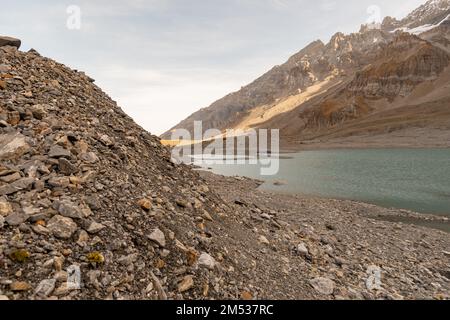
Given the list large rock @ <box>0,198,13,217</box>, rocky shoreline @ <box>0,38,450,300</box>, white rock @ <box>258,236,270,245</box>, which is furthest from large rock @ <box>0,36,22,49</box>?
white rock @ <box>258,236,270,245</box>

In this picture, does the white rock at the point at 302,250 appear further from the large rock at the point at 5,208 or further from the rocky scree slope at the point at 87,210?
the large rock at the point at 5,208

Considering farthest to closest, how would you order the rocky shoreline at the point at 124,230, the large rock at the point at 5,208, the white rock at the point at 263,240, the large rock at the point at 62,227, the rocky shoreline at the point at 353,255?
the white rock at the point at 263,240, the rocky shoreline at the point at 353,255, the large rock at the point at 62,227, the large rock at the point at 5,208, the rocky shoreline at the point at 124,230

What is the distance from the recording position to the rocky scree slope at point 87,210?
22.4ft

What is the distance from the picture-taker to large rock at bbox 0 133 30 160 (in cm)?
874

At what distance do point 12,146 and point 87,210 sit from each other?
10.3ft

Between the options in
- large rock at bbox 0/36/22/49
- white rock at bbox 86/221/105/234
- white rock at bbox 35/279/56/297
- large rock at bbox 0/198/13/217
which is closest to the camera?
white rock at bbox 35/279/56/297

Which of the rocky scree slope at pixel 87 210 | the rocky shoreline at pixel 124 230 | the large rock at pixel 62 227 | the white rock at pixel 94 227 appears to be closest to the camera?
the rocky scree slope at pixel 87 210

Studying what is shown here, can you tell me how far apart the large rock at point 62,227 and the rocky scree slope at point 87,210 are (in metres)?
0.02

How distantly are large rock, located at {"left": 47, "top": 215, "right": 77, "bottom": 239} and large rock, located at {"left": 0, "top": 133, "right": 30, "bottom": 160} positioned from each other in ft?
8.88

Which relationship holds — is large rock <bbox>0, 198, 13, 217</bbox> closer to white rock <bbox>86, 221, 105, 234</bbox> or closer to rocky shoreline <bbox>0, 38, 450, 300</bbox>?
rocky shoreline <bbox>0, 38, 450, 300</bbox>

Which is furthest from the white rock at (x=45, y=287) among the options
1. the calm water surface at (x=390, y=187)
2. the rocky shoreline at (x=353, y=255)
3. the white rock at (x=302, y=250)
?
the calm water surface at (x=390, y=187)

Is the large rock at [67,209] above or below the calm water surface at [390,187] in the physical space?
above

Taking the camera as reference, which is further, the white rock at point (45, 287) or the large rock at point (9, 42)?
the large rock at point (9, 42)
